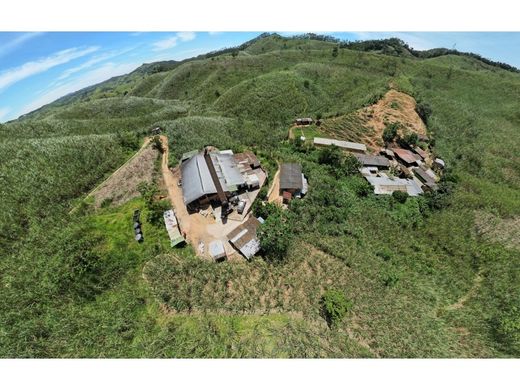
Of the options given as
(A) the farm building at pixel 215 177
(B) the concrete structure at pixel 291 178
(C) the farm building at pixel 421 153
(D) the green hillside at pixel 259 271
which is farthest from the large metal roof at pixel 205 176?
(C) the farm building at pixel 421 153

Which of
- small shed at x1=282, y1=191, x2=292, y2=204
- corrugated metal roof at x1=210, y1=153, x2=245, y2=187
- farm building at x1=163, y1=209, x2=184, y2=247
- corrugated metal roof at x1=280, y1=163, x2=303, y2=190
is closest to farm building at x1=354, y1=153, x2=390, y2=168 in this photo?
corrugated metal roof at x1=280, y1=163, x2=303, y2=190

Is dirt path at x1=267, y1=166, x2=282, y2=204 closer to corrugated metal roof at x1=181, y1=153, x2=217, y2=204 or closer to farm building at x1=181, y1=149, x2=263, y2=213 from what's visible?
farm building at x1=181, y1=149, x2=263, y2=213

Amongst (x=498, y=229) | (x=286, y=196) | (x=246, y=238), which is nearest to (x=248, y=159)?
(x=286, y=196)

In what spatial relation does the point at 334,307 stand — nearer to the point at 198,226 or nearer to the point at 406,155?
the point at 198,226

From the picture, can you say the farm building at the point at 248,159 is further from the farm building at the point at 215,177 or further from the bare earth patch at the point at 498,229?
the bare earth patch at the point at 498,229

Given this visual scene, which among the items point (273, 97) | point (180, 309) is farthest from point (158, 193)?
point (273, 97)
